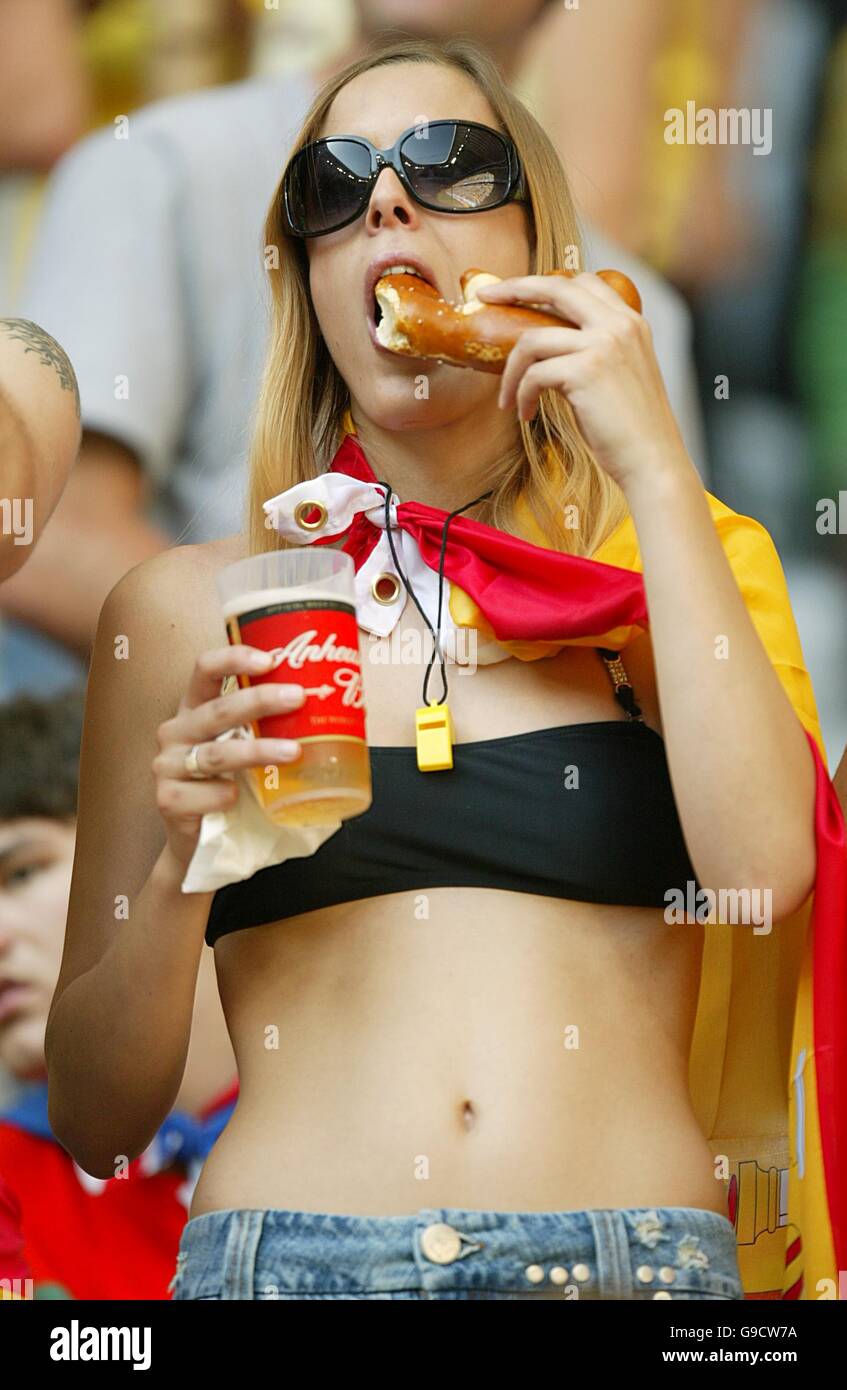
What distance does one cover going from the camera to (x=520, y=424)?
2309 mm

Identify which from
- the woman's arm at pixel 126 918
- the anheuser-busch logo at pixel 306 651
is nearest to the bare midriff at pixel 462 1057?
the woman's arm at pixel 126 918

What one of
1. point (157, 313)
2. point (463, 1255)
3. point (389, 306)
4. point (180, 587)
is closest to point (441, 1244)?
point (463, 1255)

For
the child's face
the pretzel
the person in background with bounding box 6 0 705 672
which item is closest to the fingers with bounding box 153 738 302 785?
the pretzel

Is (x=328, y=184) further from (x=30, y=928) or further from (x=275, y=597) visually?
(x=30, y=928)

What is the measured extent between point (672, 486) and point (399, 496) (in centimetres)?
55

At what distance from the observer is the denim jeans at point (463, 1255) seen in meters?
1.68

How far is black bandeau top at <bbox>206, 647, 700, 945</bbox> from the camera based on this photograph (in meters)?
1.89

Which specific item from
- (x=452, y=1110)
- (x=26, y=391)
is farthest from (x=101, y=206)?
(x=452, y=1110)

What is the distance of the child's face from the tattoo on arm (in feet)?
3.46

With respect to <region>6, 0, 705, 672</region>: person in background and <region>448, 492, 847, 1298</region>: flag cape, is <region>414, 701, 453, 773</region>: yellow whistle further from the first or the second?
<region>6, 0, 705, 672</region>: person in background

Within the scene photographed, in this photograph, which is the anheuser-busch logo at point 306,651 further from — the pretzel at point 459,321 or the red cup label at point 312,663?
the pretzel at point 459,321

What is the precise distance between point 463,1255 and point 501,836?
1.44ft

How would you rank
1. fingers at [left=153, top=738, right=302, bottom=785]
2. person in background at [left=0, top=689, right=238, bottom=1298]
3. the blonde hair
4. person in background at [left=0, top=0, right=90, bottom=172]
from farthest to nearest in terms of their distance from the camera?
person in background at [left=0, top=0, right=90, bottom=172], person in background at [left=0, top=689, right=238, bottom=1298], the blonde hair, fingers at [left=153, top=738, right=302, bottom=785]

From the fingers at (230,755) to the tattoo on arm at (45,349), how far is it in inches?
31.0
